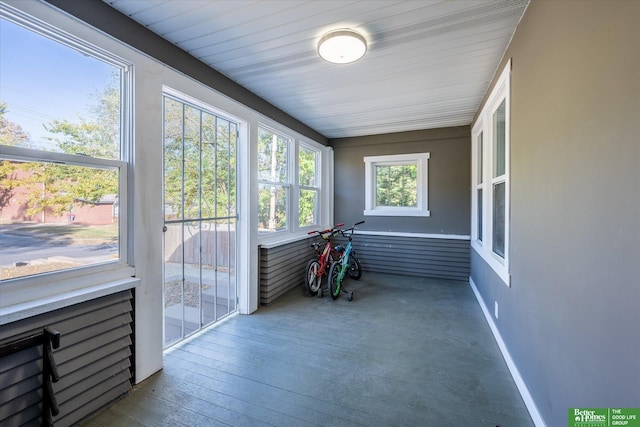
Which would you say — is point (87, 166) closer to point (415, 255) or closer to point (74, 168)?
point (74, 168)

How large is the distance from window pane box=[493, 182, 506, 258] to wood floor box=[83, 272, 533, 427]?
859mm

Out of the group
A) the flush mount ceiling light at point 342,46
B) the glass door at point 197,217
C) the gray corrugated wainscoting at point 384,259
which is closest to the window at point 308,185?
the gray corrugated wainscoting at point 384,259

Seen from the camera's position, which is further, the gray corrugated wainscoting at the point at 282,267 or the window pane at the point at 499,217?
the gray corrugated wainscoting at the point at 282,267

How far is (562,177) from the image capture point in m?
1.39

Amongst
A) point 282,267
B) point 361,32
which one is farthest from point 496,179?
point 282,267

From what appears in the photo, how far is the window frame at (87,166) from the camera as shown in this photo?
1.48 m

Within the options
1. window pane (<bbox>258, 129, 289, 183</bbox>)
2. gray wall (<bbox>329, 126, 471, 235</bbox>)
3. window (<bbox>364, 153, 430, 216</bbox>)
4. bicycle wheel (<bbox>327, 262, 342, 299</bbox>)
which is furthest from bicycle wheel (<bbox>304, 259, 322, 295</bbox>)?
Result: window (<bbox>364, 153, 430, 216</bbox>)

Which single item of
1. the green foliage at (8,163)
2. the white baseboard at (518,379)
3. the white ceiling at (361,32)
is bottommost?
the white baseboard at (518,379)

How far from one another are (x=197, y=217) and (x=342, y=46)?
200 centimetres

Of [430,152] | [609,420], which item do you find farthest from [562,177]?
[430,152]

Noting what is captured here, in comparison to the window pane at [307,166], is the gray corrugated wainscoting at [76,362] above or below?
below

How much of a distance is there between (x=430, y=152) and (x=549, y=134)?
3.53 metres

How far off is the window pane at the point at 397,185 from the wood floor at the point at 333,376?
7.64 feet

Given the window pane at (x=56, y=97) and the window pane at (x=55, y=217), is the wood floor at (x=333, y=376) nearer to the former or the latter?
the window pane at (x=55, y=217)
